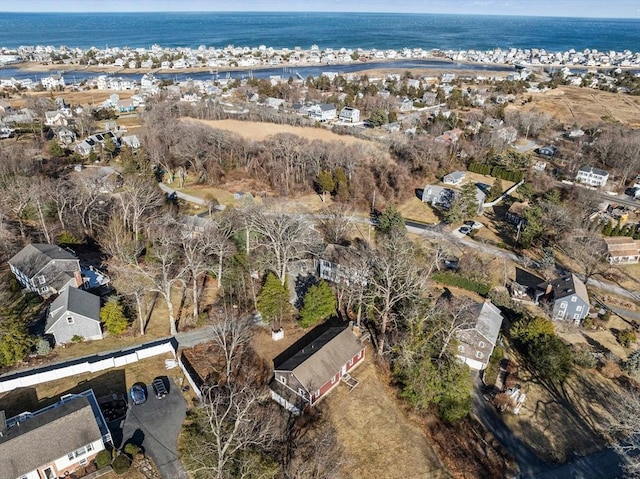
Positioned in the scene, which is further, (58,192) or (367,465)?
(58,192)

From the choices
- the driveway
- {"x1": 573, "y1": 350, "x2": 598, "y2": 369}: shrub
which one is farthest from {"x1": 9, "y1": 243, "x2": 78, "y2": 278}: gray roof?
{"x1": 573, "y1": 350, "x2": 598, "y2": 369}: shrub

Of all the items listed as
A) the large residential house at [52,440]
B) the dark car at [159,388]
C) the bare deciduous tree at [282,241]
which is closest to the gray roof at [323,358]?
the dark car at [159,388]

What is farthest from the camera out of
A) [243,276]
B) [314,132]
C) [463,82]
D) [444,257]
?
[463,82]

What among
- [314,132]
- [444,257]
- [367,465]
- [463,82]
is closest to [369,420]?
[367,465]

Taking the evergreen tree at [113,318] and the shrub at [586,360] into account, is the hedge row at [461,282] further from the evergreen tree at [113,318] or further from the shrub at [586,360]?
the evergreen tree at [113,318]

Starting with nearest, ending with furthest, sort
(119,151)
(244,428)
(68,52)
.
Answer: (244,428)
(119,151)
(68,52)

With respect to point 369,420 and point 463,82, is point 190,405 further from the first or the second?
point 463,82
